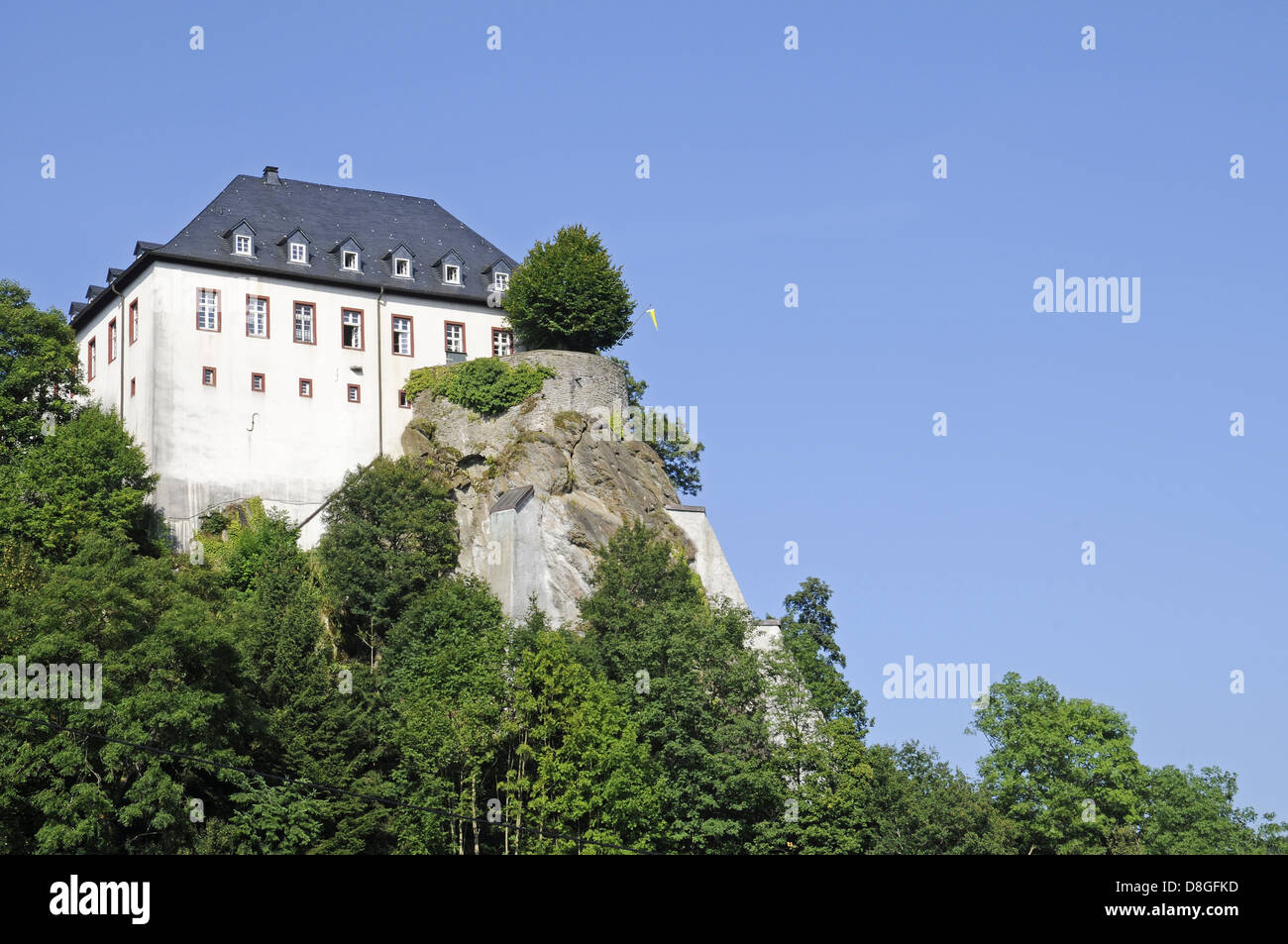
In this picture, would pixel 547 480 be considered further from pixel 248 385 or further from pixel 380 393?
pixel 248 385

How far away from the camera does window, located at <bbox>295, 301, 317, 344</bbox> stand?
71.3 m

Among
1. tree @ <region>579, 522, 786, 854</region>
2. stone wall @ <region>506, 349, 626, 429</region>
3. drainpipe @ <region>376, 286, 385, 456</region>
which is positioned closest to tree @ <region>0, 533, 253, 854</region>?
tree @ <region>579, 522, 786, 854</region>

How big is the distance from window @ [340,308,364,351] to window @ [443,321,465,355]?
148 inches

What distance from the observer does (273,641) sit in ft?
181

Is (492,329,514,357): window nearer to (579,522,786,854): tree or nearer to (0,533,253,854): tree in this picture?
(579,522,786,854): tree

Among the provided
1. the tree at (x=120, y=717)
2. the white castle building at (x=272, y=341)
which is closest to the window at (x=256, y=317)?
the white castle building at (x=272, y=341)

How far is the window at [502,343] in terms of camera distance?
247 ft

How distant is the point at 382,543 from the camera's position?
64.5m

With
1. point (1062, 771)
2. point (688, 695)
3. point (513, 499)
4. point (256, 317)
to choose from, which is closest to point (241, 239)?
point (256, 317)

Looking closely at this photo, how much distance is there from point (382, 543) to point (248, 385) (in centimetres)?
939

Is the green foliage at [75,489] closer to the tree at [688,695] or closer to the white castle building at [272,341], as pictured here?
the white castle building at [272,341]

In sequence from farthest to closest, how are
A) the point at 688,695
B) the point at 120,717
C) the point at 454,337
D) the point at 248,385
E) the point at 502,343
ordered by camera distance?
the point at 502,343, the point at 454,337, the point at 248,385, the point at 688,695, the point at 120,717

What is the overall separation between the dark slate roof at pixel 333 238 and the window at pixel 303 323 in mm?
1205

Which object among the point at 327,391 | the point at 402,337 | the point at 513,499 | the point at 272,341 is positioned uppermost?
the point at 402,337
